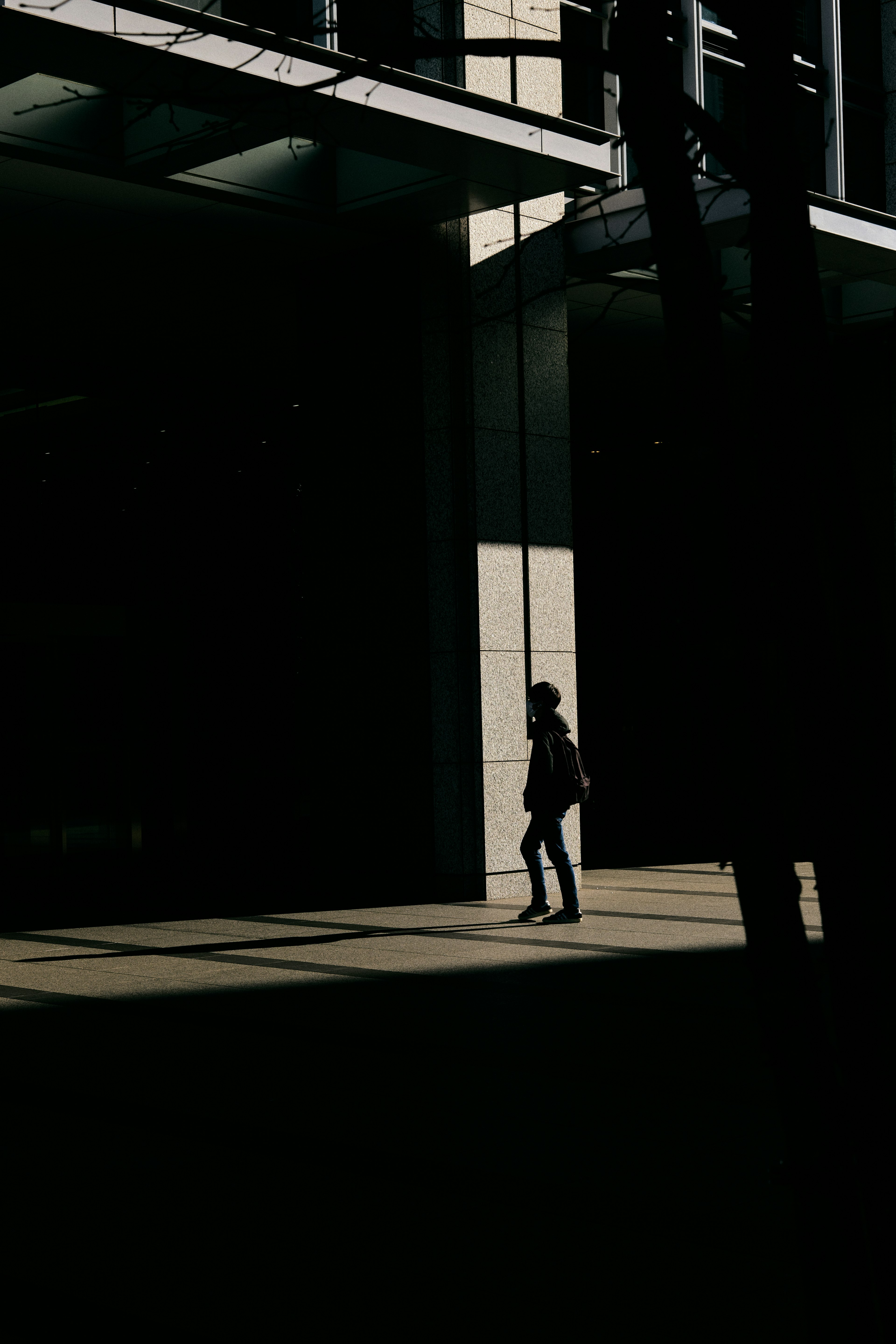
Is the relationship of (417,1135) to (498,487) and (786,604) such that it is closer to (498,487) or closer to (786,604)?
(786,604)

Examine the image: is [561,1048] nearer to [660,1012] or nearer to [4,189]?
[660,1012]

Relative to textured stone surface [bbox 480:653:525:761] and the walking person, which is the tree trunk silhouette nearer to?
the walking person

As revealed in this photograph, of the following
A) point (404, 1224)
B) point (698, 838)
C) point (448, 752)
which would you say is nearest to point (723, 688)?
point (404, 1224)

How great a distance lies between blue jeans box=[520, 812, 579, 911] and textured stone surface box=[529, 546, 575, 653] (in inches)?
87.7

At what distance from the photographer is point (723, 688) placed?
102 inches

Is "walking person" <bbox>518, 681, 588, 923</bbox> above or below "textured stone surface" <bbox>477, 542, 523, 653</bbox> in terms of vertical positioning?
below

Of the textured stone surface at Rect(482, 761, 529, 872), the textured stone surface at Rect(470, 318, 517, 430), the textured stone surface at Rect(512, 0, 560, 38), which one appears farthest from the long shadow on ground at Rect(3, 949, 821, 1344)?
the textured stone surface at Rect(512, 0, 560, 38)

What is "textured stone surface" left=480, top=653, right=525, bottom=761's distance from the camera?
12914mm

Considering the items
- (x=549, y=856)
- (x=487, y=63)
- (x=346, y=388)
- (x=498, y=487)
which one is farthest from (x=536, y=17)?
(x=549, y=856)

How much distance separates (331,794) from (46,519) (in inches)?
166

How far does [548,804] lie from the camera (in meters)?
11.4

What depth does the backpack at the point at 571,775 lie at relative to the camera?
11461 mm

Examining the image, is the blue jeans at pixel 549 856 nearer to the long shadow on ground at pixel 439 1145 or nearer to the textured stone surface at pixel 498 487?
the textured stone surface at pixel 498 487

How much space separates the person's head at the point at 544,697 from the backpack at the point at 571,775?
0.22 meters
